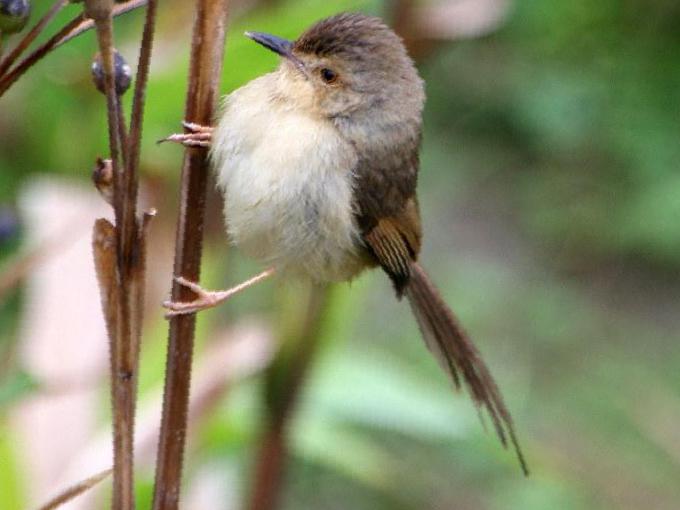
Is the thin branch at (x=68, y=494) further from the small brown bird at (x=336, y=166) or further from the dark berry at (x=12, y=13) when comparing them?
the small brown bird at (x=336, y=166)

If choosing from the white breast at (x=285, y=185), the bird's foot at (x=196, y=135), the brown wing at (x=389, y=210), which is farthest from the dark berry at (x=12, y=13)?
the brown wing at (x=389, y=210)

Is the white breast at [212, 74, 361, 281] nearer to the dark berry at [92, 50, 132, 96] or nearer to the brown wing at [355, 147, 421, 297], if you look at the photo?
the brown wing at [355, 147, 421, 297]

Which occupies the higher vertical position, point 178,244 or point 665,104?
point 178,244

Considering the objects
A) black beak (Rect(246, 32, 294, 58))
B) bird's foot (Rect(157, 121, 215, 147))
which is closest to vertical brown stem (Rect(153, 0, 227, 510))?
bird's foot (Rect(157, 121, 215, 147))

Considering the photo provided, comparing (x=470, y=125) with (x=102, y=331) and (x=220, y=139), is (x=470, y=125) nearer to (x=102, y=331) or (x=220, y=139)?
(x=102, y=331)

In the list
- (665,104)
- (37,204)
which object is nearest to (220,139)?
(37,204)

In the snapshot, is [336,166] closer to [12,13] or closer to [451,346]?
[451,346]

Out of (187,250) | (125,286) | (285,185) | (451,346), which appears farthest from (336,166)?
(125,286)
